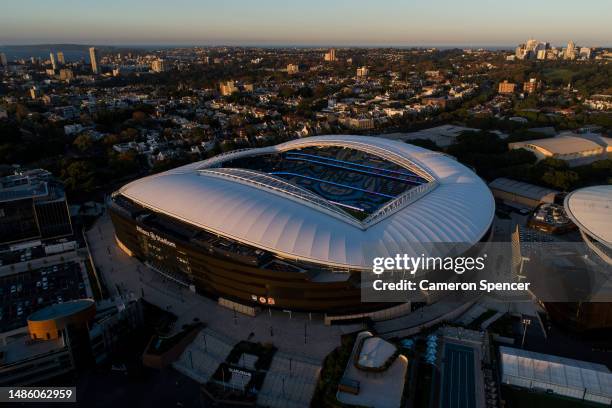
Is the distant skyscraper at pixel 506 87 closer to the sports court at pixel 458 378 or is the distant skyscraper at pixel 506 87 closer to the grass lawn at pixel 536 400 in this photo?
the sports court at pixel 458 378

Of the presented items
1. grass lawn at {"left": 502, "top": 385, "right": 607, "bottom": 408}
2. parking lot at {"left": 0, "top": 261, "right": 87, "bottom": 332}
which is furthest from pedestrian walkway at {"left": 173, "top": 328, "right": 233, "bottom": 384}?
grass lawn at {"left": 502, "top": 385, "right": 607, "bottom": 408}

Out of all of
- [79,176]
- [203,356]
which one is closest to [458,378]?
[203,356]

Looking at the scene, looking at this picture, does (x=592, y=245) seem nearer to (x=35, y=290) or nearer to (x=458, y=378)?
(x=458, y=378)

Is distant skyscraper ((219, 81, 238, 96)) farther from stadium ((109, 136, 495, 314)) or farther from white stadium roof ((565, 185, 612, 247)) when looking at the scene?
white stadium roof ((565, 185, 612, 247))

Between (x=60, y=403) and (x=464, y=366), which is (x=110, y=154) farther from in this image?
(x=464, y=366)

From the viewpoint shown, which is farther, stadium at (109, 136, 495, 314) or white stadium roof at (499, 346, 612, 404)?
stadium at (109, 136, 495, 314)

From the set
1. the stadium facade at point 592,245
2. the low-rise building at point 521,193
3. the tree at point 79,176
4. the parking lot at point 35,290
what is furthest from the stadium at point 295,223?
the tree at point 79,176
